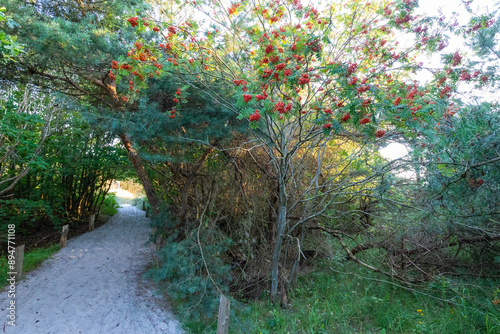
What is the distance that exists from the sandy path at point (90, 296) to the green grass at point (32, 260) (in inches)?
5.6

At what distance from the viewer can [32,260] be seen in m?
5.05

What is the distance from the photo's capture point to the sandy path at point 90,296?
3303mm

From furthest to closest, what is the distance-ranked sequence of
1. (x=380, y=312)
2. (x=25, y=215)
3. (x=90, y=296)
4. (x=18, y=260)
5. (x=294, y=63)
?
(x=25, y=215) → (x=18, y=260) → (x=90, y=296) → (x=380, y=312) → (x=294, y=63)

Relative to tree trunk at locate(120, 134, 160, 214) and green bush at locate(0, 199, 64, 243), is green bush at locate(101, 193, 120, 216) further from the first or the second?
tree trunk at locate(120, 134, 160, 214)

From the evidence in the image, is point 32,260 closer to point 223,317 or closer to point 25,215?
point 25,215

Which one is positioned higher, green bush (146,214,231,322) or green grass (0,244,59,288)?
green bush (146,214,231,322)

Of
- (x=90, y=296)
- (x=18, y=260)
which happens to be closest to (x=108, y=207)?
(x=18, y=260)

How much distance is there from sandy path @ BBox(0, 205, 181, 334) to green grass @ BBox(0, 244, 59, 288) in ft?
0.47


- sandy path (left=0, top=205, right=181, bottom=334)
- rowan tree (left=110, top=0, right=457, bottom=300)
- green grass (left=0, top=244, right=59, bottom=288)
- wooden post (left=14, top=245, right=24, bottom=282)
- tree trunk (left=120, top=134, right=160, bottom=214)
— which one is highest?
rowan tree (left=110, top=0, right=457, bottom=300)

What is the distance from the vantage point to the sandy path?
3303 mm

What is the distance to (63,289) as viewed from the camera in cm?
418

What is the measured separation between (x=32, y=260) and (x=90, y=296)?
2037mm

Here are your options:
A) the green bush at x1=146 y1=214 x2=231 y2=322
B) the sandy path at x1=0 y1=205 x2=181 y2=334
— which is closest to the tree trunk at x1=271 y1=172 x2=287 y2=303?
the green bush at x1=146 y1=214 x2=231 y2=322

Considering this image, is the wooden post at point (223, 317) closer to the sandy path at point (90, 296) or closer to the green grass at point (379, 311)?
the green grass at point (379, 311)
